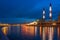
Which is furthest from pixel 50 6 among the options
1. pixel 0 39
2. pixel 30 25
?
pixel 0 39

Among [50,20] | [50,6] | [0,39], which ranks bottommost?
[0,39]

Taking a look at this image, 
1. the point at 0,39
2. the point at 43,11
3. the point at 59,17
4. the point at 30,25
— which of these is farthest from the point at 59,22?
the point at 0,39

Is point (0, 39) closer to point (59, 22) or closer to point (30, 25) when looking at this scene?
point (59, 22)

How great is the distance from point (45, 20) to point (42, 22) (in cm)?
35

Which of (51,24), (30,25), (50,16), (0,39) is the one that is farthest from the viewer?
(30,25)

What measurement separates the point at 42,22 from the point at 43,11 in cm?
123

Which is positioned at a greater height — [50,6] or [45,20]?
[50,6]

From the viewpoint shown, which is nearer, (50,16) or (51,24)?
(50,16)

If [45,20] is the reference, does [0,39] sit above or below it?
below

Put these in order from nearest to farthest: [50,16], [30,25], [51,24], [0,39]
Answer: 1. [0,39]
2. [50,16]
3. [51,24]
4. [30,25]

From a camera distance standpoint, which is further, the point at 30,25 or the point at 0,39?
the point at 30,25

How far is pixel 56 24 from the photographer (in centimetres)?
1936

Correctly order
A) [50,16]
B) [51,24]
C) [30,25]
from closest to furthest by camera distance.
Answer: [50,16] < [51,24] < [30,25]

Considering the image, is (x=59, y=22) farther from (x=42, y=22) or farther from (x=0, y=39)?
(x=0, y=39)
